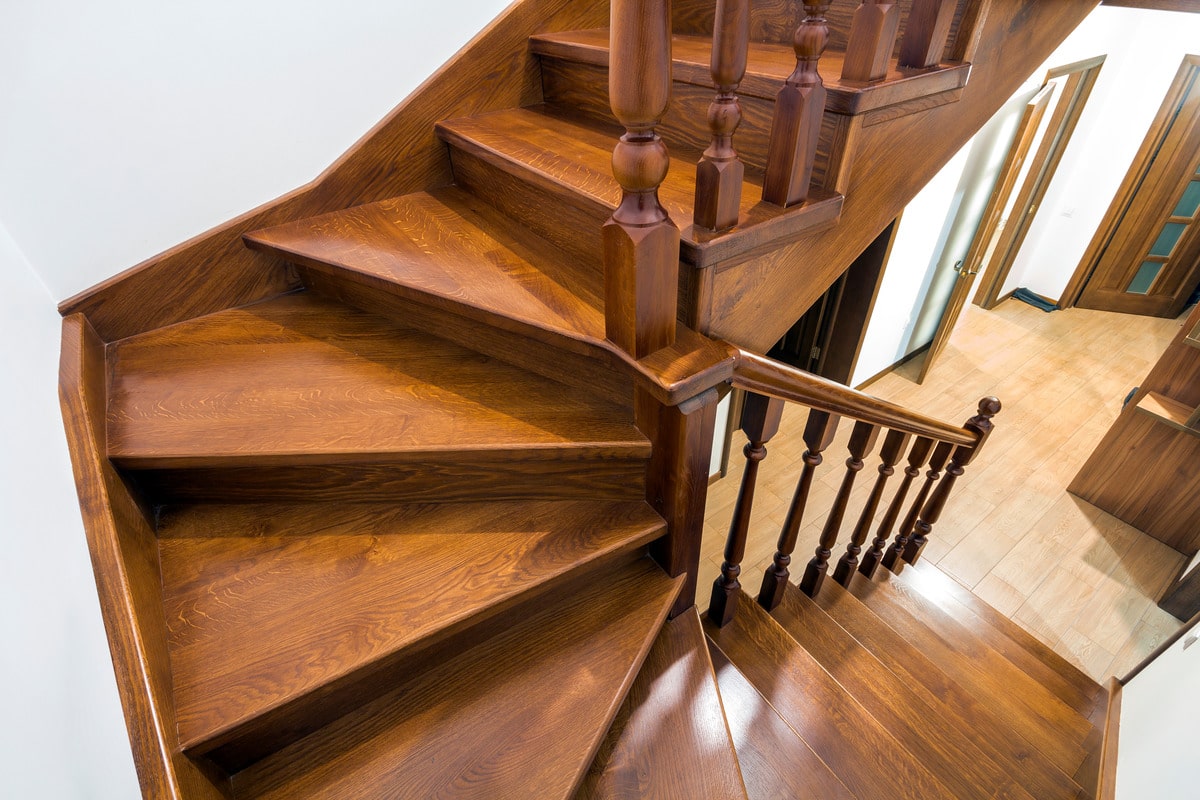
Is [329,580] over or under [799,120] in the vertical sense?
under

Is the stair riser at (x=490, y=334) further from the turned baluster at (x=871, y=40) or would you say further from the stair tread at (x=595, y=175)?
the turned baluster at (x=871, y=40)

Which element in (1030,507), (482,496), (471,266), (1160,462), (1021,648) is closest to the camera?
(482,496)

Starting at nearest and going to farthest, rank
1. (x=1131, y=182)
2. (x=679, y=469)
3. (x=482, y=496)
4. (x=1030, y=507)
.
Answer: (x=679, y=469) < (x=482, y=496) < (x=1030, y=507) < (x=1131, y=182)

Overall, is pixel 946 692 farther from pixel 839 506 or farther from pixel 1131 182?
pixel 1131 182

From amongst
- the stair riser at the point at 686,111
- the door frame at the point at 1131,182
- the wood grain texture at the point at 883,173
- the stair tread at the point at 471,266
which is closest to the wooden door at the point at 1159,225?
the door frame at the point at 1131,182

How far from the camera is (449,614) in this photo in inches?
35.7

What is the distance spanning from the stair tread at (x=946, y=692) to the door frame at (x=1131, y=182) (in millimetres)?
4226

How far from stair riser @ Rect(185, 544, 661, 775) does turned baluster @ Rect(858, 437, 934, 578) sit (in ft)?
3.39

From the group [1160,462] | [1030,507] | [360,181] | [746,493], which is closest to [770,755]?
[746,493]

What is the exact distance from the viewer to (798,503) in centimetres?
137

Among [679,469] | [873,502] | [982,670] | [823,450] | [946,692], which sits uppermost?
[679,469]

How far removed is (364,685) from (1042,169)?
16.6ft

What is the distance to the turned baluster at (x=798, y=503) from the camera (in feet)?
3.97

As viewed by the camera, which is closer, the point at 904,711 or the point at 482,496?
the point at 482,496
